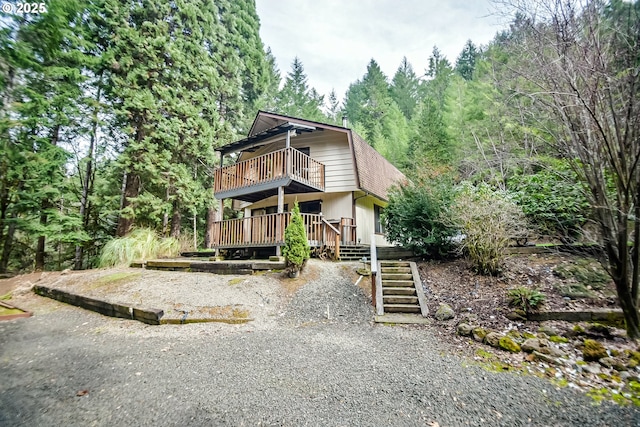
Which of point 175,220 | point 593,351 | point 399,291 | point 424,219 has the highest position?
point 175,220

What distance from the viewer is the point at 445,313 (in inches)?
196

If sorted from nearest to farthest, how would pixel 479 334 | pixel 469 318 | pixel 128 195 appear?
pixel 479 334 → pixel 469 318 → pixel 128 195

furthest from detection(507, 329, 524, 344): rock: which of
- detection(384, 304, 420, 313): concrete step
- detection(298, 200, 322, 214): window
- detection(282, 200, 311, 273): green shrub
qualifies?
detection(298, 200, 322, 214): window

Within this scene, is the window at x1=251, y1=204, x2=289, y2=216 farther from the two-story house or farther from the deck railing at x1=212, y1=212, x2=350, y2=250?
the deck railing at x1=212, y1=212, x2=350, y2=250

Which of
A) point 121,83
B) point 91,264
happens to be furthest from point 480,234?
point 91,264

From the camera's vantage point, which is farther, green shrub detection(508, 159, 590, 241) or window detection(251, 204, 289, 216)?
window detection(251, 204, 289, 216)

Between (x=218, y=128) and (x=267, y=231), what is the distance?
8064mm

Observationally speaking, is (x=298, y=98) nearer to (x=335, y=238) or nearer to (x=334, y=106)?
(x=334, y=106)

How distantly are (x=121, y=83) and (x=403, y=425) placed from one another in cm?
1408

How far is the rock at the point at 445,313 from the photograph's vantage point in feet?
16.2

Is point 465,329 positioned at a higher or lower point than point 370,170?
lower

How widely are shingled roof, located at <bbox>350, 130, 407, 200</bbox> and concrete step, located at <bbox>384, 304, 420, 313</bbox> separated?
5.47 metres

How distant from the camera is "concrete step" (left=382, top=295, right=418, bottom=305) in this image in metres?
5.77

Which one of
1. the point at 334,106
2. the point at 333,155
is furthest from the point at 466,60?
the point at 333,155
